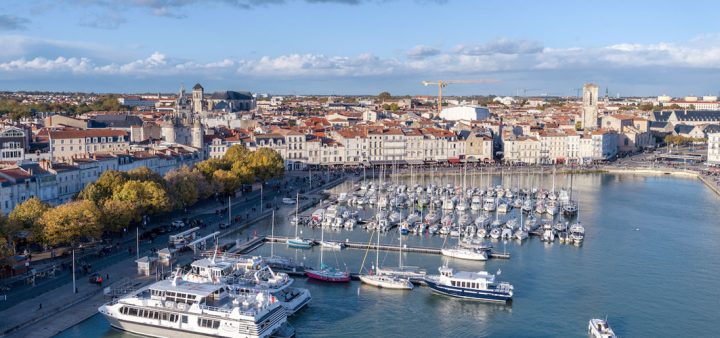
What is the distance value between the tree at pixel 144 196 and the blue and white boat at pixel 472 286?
11.2m

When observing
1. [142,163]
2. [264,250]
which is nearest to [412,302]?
[264,250]

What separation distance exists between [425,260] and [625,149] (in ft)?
155

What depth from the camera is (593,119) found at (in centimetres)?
7050

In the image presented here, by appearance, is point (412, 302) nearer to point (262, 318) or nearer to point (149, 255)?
point (262, 318)

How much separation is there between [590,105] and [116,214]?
189 feet

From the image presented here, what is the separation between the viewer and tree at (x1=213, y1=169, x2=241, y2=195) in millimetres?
32681

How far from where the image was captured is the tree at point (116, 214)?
2341 cm

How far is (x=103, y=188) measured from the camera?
Answer: 84.9 feet

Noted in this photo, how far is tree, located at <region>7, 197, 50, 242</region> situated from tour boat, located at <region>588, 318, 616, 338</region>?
16.0 m

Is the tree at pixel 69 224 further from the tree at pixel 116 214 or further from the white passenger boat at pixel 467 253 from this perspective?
the white passenger boat at pixel 467 253

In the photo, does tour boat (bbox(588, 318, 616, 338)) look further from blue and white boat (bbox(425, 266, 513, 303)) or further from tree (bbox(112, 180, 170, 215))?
tree (bbox(112, 180, 170, 215))

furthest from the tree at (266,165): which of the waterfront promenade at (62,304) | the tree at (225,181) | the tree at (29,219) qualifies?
the tree at (29,219)

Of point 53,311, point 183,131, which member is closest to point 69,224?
point 53,311

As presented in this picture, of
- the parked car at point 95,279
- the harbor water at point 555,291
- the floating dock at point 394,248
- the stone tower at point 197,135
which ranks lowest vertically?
the harbor water at point 555,291
